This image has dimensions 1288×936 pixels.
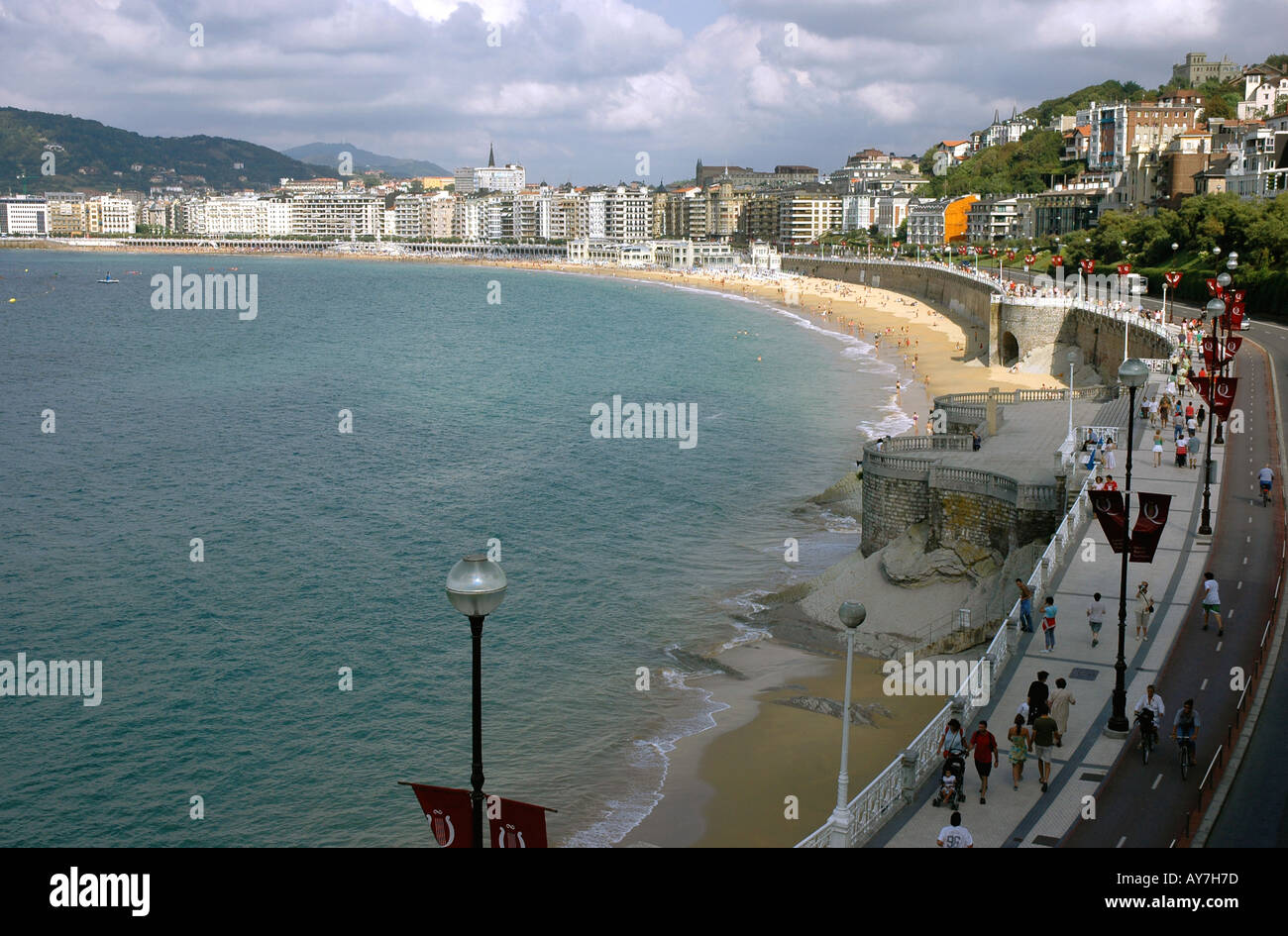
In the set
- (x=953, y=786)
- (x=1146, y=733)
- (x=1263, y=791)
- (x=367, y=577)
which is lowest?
(x=367, y=577)

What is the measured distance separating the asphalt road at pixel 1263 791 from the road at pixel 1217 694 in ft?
0.06

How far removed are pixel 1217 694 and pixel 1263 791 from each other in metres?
2.65

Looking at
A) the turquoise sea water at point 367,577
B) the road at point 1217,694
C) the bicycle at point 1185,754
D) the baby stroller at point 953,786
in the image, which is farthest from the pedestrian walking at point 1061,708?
the turquoise sea water at point 367,577

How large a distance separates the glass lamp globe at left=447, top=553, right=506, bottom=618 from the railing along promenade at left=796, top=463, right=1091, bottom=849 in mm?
4139

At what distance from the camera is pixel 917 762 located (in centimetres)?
1333

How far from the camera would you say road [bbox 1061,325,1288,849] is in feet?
39.3

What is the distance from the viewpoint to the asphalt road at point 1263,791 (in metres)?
11.5

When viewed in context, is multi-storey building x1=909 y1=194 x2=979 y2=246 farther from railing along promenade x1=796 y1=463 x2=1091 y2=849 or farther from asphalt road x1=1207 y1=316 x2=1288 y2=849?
asphalt road x1=1207 y1=316 x2=1288 y2=849

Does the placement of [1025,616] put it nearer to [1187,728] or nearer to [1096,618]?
[1096,618]

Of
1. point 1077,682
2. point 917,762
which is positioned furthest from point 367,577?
point 917,762

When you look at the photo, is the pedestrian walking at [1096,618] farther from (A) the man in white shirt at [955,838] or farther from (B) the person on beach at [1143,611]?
(A) the man in white shirt at [955,838]

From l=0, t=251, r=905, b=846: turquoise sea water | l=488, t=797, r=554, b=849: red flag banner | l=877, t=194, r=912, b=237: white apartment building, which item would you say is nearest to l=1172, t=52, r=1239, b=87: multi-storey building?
l=877, t=194, r=912, b=237: white apartment building
